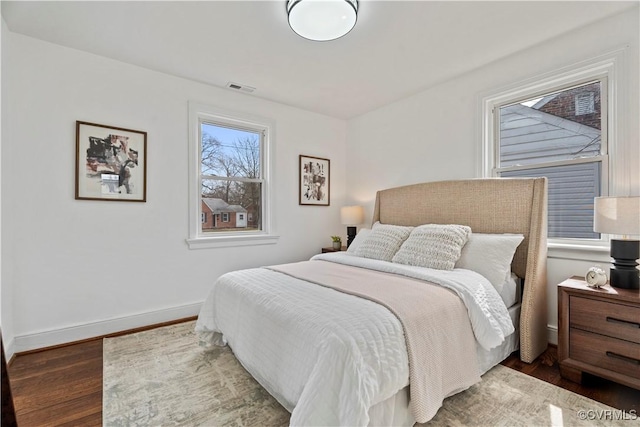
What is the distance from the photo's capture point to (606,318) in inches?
74.8

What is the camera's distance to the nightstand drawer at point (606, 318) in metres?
1.80

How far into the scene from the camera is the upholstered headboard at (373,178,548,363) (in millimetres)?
2318

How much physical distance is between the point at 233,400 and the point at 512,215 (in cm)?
257

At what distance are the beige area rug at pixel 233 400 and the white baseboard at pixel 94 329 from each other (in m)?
0.59

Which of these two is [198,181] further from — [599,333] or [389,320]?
[599,333]

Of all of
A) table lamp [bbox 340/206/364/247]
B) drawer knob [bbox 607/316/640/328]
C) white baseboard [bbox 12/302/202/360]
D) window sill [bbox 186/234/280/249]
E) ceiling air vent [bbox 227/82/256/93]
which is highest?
ceiling air vent [bbox 227/82/256/93]

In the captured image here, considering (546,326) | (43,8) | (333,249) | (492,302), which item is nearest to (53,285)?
(43,8)

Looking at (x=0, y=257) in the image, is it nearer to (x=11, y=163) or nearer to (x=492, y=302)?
(x=11, y=163)

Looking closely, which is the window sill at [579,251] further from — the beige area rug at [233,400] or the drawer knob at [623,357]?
the beige area rug at [233,400]

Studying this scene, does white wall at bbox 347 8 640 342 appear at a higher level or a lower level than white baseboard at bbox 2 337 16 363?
higher

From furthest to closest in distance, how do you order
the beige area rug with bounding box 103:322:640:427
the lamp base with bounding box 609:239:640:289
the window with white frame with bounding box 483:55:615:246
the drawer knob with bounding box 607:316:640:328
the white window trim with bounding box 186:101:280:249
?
1. the white window trim with bounding box 186:101:280:249
2. the window with white frame with bounding box 483:55:615:246
3. the lamp base with bounding box 609:239:640:289
4. the drawer knob with bounding box 607:316:640:328
5. the beige area rug with bounding box 103:322:640:427

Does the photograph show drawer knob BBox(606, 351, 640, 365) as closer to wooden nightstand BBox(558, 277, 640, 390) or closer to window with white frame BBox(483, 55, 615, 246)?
wooden nightstand BBox(558, 277, 640, 390)

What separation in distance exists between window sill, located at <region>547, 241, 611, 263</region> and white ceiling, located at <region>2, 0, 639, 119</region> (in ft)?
5.66

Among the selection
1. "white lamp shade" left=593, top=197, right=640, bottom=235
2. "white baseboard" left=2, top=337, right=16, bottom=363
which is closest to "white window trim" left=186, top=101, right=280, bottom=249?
"white baseboard" left=2, top=337, right=16, bottom=363
